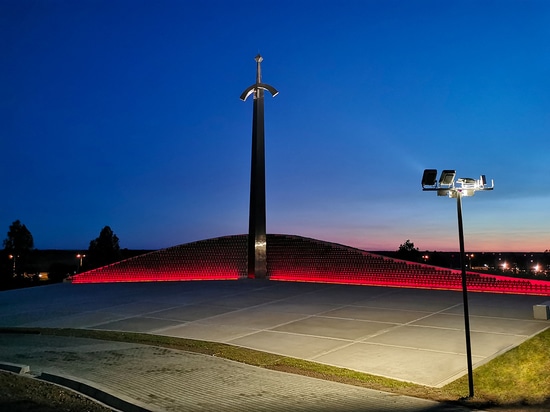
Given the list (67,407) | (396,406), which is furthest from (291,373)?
(67,407)

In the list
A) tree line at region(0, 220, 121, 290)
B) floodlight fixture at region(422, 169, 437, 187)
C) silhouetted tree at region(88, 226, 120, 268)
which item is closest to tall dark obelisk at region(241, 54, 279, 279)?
floodlight fixture at region(422, 169, 437, 187)

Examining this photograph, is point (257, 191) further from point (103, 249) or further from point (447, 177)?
point (103, 249)

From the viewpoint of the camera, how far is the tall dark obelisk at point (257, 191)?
922 inches

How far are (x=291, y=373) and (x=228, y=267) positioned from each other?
17453 mm

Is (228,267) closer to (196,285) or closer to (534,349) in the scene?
(196,285)

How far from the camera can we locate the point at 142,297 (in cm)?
1938

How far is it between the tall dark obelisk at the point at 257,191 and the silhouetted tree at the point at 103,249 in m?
46.0

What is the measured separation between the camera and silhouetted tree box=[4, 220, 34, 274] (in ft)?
248

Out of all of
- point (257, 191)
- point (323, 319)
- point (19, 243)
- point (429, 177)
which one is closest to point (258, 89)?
point (257, 191)

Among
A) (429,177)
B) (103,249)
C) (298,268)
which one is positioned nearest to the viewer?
(429,177)

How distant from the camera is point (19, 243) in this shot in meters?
76.4

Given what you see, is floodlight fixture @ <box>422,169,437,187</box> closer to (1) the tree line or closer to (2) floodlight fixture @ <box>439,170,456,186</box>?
(2) floodlight fixture @ <box>439,170,456,186</box>

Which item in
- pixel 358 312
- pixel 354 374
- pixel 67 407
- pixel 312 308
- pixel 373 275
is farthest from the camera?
pixel 373 275

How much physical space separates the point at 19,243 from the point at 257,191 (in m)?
66.6
